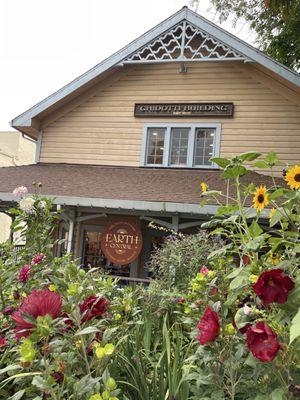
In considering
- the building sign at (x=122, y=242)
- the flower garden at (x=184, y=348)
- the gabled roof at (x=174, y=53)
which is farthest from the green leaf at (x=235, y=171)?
the gabled roof at (x=174, y=53)

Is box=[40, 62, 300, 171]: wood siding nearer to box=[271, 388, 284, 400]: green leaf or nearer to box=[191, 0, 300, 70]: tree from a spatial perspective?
box=[191, 0, 300, 70]: tree

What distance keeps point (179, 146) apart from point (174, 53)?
241cm

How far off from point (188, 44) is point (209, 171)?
3.22m

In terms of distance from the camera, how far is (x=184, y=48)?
10.1 m

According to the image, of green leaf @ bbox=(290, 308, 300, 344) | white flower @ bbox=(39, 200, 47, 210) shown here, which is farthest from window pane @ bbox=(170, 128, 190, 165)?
green leaf @ bbox=(290, 308, 300, 344)

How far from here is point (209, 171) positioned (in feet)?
34.1

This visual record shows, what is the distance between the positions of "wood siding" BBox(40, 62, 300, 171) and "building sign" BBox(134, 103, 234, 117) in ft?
Result: 0.41

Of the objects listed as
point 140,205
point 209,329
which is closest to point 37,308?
point 209,329

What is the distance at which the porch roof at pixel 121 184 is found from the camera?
832cm

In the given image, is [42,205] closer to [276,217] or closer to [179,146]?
[276,217]

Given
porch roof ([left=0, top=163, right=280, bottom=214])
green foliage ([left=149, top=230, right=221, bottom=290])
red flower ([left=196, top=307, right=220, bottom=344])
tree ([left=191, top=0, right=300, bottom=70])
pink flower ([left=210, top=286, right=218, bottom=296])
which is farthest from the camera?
tree ([left=191, top=0, right=300, bottom=70])

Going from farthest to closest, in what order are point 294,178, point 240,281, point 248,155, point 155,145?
point 155,145, point 294,178, point 248,155, point 240,281

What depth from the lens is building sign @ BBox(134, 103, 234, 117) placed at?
10344 millimetres

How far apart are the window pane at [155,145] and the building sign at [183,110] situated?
435 mm
